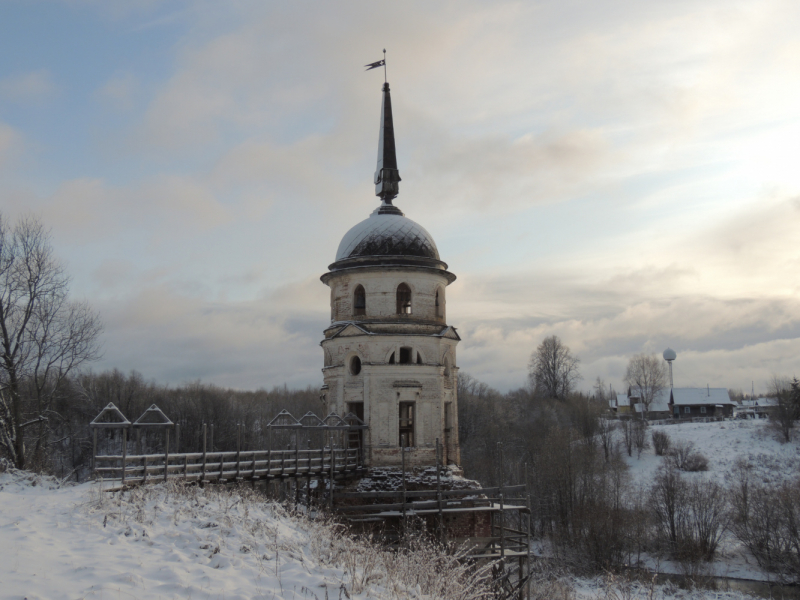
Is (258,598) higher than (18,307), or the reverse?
(18,307)

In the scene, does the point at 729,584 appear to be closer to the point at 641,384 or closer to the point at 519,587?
the point at 519,587

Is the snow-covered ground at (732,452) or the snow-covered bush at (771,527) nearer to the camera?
the snow-covered bush at (771,527)

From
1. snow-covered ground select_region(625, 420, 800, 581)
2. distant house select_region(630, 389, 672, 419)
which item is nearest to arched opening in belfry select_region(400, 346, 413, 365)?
snow-covered ground select_region(625, 420, 800, 581)

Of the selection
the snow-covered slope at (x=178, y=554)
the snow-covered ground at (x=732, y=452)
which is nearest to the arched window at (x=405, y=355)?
the snow-covered slope at (x=178, y=554)

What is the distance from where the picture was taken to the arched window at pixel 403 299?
26938 millimetres

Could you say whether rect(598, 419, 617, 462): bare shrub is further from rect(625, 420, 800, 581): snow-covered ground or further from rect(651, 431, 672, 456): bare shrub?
rect(651, 431, 672, 456): bare shrub

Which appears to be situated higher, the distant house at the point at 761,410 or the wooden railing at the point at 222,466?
the wooden railing at the point at 222,466

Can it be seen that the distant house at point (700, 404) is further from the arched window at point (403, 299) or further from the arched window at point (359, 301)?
the arched window at point (359, 301)

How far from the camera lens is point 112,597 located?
321 inches


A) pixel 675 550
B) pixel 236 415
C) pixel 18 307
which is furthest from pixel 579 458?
pixel 18 307

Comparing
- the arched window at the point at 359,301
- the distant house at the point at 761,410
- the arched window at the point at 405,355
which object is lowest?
the distant house at the point at 761,410

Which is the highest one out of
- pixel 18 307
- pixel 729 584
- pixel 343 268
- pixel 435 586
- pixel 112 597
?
pixel 343 268

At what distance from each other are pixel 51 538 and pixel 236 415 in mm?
52407

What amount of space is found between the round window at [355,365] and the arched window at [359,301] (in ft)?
6.02
